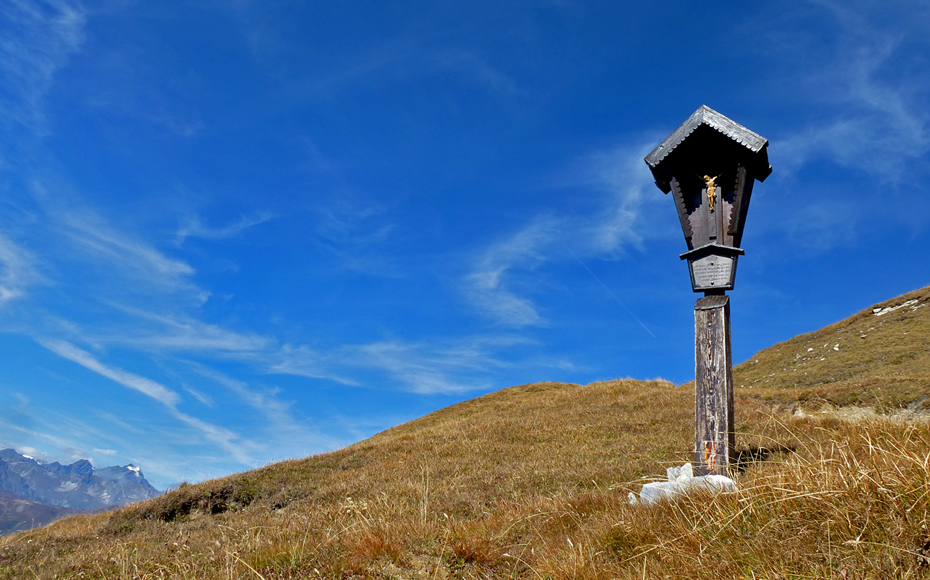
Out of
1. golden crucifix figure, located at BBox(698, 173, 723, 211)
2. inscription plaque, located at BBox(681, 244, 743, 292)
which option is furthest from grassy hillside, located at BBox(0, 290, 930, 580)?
golden crucifix figure, located at BBox(698, 173, 723, 211)

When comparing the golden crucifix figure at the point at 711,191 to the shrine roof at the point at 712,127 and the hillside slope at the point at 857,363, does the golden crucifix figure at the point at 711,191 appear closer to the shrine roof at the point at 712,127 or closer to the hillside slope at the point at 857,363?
the shrine roof at the point at 712,127

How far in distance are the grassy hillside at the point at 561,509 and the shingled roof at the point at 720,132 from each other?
3422mm

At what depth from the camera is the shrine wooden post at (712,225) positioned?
22.9ft

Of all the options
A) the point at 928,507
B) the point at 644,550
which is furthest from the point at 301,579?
the point at 928,507

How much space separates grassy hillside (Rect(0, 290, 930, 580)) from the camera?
3088 millimetres

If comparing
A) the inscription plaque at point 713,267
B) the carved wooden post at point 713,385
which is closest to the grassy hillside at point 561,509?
the carved wooden post at point 713,385

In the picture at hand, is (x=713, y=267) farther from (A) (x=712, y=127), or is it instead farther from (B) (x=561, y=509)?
(B) (x=561, y=509)

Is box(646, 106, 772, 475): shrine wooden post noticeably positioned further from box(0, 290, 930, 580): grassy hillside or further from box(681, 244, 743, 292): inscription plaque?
box(0, 290, 930, 580): grassy hillside

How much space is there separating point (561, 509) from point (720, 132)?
218 inches

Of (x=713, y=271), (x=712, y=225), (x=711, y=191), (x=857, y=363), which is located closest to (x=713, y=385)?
(x=713, y=271)

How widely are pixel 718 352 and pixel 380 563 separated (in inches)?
200

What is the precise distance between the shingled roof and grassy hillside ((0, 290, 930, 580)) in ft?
11.2

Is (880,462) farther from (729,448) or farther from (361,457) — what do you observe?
(361,457)

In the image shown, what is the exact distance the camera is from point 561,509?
5.80 metres
